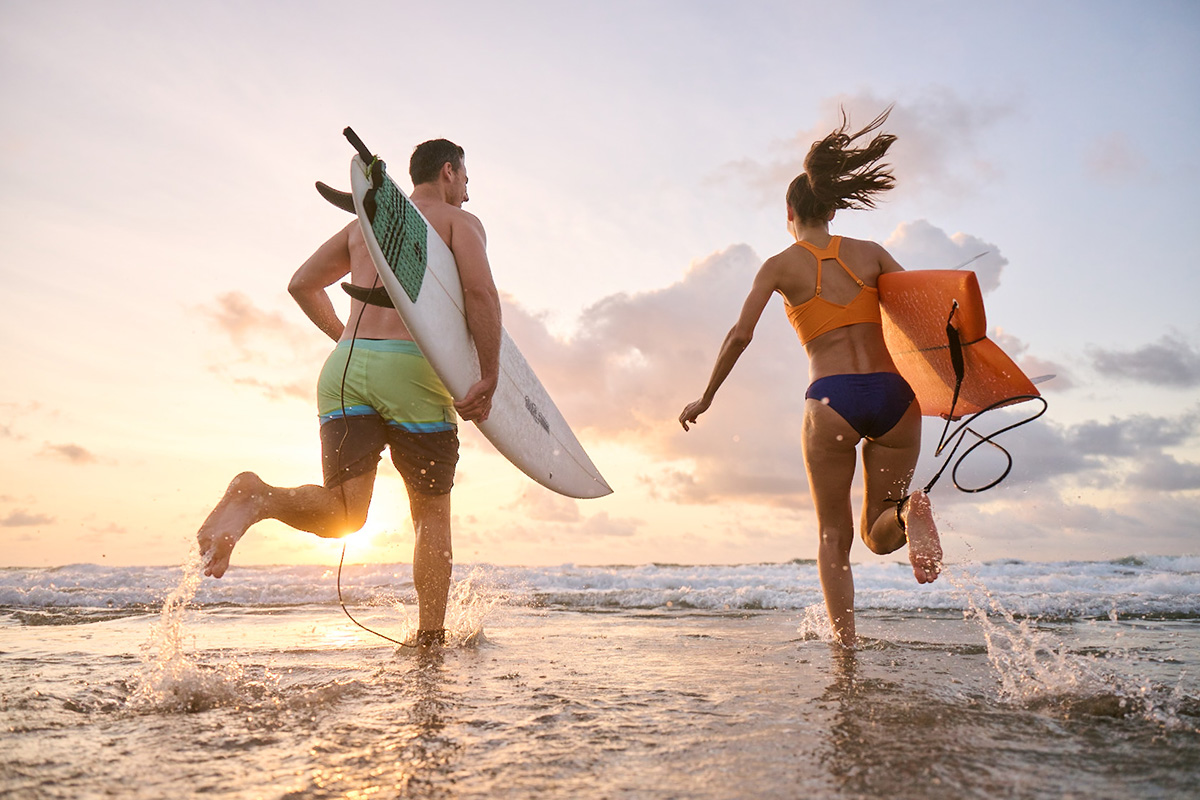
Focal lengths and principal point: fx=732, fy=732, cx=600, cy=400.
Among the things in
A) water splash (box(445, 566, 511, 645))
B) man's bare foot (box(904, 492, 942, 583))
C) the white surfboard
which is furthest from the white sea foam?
man's bare foot (box(904, 492, 942, 583))

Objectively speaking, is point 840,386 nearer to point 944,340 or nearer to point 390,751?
point 944,340

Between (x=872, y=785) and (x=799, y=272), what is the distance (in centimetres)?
245

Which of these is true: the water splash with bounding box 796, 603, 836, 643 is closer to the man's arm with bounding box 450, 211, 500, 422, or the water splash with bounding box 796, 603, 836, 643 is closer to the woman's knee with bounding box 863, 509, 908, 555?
the woman's knee with bounding box 863, 509, 908, 555

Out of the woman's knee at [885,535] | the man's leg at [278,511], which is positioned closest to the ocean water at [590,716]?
the man's leg at [278,511]

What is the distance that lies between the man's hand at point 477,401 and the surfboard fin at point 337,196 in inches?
36.8

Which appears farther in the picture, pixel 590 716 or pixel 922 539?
pixel 922 539

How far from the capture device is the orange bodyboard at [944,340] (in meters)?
3.52

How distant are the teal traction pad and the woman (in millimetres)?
1454

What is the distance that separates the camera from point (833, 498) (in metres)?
3.44

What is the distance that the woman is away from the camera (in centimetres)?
332

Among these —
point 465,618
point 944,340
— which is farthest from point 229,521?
point 944,340

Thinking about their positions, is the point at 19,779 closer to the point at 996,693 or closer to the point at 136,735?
the point at 136,735

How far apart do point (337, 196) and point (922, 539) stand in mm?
2823

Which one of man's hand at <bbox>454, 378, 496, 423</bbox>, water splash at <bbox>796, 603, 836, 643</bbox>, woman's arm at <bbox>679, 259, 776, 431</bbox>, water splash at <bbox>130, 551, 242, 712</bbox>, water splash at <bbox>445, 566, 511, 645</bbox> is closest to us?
water splash at <bbox>130, 551, 242, 712</bbox>
